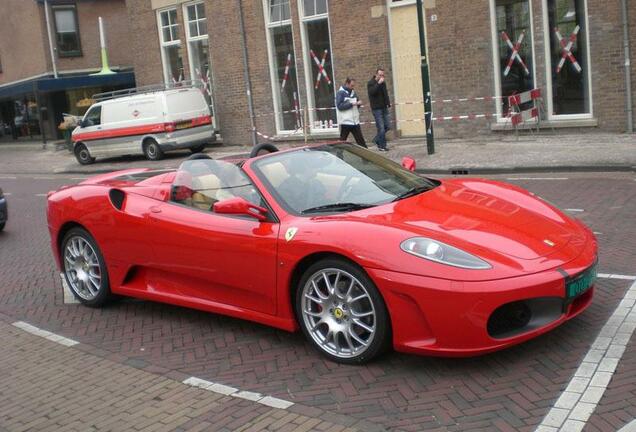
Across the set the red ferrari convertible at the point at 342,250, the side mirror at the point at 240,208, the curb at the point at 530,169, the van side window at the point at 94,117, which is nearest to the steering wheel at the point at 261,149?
the red ferrari convertible at the point at 342,250

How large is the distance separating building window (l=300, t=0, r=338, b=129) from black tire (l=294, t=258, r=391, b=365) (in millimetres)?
16137

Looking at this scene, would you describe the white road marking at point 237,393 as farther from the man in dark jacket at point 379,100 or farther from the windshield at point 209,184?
the man in dark jacket at point 379,100

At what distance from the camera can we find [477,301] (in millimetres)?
4355

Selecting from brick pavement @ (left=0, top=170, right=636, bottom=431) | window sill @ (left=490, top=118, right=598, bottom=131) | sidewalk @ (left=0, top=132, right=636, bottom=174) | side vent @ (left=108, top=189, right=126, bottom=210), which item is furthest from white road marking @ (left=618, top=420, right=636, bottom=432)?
window sill @ (left=490, top=118, right=598, bottom=131)

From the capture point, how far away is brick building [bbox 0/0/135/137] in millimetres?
33031

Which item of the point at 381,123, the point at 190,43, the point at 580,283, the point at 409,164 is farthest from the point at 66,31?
the point at 580,283

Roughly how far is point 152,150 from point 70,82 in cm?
1108

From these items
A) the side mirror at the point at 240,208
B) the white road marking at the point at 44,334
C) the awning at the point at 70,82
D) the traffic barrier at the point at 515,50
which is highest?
the awning at the point at 70,82

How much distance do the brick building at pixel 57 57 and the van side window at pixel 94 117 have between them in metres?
8.10

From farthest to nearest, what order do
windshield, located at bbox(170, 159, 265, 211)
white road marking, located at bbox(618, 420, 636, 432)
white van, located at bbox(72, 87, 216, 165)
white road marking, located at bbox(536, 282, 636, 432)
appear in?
white van, located at bbox(72, 87, 216, 165) < windshield, located at bbox(170, 159, 265, 211) < white road marking, located at bbox(536, 282, 636, 432) < white road marking, located at bbox(618, 420, 636, 432)

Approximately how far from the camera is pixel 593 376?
4.40 m

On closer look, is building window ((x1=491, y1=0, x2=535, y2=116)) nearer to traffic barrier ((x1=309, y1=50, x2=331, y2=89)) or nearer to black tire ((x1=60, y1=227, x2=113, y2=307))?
traffic barrier ((x1=309, y1=50, x2=331, y2=89))

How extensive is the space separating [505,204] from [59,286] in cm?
471

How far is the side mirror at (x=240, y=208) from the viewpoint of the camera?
5215mm
